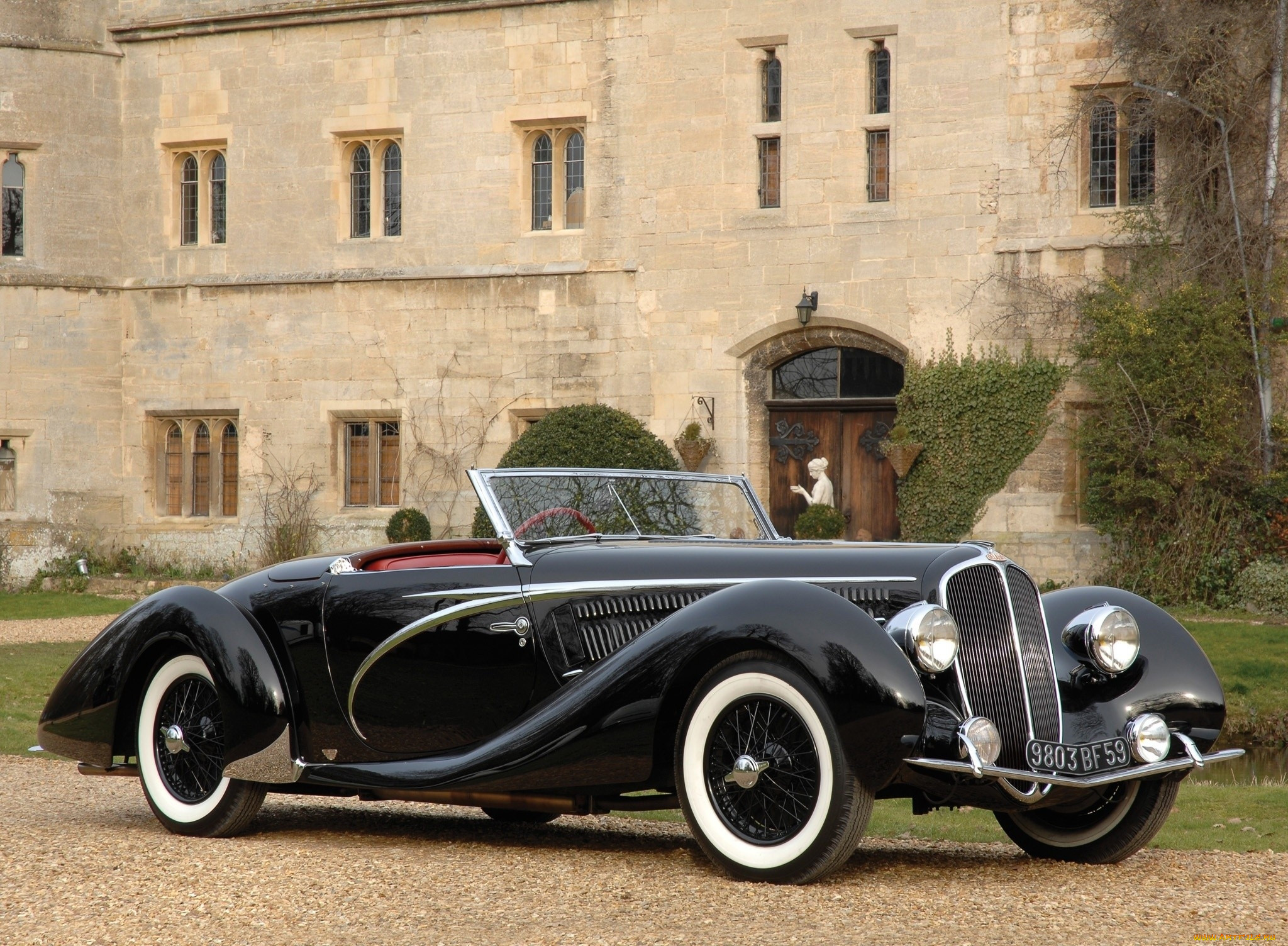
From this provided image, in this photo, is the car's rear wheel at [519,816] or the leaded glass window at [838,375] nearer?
the car's rear wheel at [519,816]

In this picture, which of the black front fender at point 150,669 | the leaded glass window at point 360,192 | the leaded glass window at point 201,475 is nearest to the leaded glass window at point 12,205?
the leaded glass window at point 201,475

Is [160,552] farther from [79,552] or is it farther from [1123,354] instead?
[1123,354]

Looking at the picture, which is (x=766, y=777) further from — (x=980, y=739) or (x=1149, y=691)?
(x=1149, y=691)

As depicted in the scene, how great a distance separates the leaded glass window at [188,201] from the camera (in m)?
21.2

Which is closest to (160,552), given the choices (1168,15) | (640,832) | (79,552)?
(79,552)

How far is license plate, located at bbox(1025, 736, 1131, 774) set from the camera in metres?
4.84

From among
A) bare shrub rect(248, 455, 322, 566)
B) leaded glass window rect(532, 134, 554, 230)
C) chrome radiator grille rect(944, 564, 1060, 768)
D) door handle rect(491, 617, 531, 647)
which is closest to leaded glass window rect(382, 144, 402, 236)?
leaded glass window rect(532, 134, 554, 230)

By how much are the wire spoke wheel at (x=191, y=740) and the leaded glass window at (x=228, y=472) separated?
1503cm

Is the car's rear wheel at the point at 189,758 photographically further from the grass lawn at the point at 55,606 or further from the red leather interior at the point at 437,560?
the grass lawn at the point at 55,606

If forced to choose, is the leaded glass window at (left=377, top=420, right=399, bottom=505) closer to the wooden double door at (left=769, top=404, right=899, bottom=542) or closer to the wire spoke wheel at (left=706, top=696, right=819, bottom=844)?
the wooden double door at (left=769, top=404, right=899, bottom=542)

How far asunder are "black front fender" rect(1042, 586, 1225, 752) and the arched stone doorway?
40.5 ft

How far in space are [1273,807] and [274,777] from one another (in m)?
4.85

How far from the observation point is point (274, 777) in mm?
5836

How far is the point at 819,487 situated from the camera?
1753 cm
